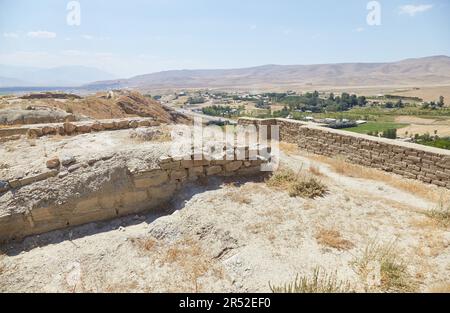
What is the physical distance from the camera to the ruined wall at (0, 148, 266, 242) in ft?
16.4

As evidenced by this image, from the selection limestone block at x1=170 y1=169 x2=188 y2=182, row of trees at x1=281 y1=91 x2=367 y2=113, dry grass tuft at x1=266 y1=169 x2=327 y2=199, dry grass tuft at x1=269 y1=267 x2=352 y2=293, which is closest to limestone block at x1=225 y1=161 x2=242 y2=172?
dry grass tuft at x1=266 y1=169 x2=327 y2=199

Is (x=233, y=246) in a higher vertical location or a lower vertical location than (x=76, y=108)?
lower

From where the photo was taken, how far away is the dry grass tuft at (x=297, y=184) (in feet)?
18.3

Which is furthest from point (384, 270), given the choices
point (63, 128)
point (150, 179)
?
point (63, 128)

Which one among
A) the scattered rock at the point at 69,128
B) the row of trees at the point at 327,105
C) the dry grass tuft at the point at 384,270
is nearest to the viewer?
the dry grass tuft at the point at 384,270

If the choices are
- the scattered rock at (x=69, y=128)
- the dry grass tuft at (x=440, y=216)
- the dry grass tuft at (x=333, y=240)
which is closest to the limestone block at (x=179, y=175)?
the dry grass tuft at (x=333, y=240)

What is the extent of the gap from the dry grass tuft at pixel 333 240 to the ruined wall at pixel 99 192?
8.23 feet

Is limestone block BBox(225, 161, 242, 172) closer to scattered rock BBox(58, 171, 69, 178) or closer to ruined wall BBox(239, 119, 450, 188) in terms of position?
scattered rock BBox(58, 171, 69, 178)

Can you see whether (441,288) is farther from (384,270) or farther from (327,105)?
(327,105)

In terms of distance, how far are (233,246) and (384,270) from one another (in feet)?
6.14

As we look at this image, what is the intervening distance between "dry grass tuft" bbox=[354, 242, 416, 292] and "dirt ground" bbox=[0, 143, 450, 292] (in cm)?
3

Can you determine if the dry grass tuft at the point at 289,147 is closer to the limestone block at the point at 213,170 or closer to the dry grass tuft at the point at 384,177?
the dry grass tuft at the point at 384,177

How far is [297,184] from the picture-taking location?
225 inches

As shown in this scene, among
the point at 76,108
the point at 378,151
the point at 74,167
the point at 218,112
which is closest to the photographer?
the point at 74,167
